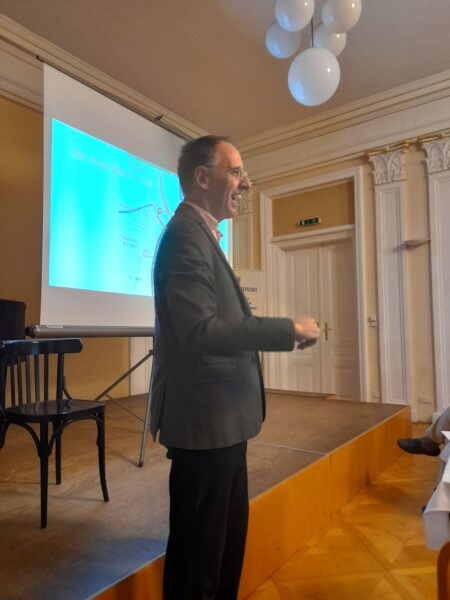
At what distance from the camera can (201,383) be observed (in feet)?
2.97

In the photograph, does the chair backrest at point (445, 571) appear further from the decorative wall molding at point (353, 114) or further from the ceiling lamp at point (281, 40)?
the decorative wall molding at point (353, 114)

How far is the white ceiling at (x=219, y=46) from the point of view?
3527mm

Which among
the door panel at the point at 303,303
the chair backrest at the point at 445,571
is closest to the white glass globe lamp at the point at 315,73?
the door panel at the point at 303,303

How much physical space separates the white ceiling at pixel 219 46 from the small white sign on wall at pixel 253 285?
187cm

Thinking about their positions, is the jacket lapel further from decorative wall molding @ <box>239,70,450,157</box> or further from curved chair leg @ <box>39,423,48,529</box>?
decorative wall molding @ <box>239,70,450,157</box>

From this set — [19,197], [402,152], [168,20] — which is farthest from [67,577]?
[402,152]

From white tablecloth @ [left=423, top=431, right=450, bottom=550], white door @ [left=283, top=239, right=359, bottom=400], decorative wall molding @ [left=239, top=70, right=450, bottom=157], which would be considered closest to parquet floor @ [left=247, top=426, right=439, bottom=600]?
white tablecloth @ [left=423, top=431, right=450, bottom=550]

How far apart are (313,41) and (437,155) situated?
1836 mm

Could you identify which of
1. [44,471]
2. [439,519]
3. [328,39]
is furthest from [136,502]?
[328,39]

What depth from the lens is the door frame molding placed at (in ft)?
15.8

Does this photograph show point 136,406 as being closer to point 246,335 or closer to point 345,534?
point 345,534

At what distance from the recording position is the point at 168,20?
3639mm

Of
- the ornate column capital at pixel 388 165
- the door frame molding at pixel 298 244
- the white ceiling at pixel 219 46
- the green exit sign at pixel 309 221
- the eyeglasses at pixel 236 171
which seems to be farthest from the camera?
the green exit sign at pixel 309 221

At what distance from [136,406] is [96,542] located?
2357 mm
